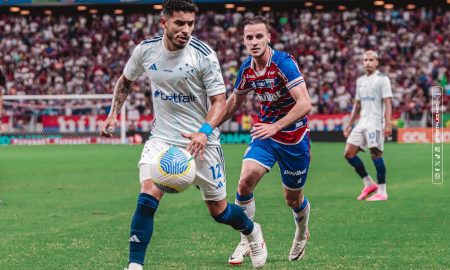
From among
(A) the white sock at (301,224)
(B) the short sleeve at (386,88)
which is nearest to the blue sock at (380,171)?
(B) the short sleeve at (386,88)

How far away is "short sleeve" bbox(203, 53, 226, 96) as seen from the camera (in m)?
7.34

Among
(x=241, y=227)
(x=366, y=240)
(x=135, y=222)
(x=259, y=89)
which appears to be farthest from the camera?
(x=366, y=240)

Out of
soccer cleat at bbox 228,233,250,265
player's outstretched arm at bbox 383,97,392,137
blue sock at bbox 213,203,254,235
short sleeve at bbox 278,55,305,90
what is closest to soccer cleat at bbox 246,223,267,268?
blue sock at bbox 213,203,254,235

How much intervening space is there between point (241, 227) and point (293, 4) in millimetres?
41098

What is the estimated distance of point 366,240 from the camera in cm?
981

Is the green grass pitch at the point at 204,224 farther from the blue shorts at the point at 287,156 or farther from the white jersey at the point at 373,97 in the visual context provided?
the white jersey at the point at 373,97

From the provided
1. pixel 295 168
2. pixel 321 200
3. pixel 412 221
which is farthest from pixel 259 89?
pixel 321 200

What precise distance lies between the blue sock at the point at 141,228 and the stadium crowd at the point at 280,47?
34.4 metres

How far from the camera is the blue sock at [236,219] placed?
7797 millimetres

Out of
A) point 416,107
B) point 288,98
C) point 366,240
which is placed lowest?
point 416,107

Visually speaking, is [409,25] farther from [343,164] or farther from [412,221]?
[412,221]

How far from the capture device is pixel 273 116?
8.68 meters

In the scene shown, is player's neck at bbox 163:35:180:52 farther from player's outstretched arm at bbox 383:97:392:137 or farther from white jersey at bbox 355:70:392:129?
white jersey at bbox 355:70:392:129

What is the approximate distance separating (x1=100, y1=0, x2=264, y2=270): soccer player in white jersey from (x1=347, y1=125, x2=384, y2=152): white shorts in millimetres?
8082
